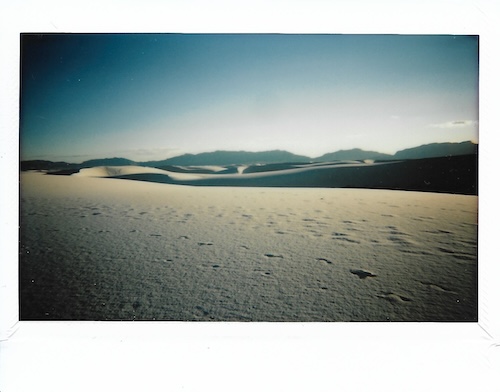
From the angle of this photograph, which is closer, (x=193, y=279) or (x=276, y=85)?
(x=193, y=279)

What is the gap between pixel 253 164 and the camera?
1843 millimetres

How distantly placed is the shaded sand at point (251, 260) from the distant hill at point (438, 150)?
21cm

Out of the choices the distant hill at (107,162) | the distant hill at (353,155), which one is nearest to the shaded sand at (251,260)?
the distant hill at (107,162)

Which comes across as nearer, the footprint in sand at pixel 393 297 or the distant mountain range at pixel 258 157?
the footprint in sand at pixel 393 297

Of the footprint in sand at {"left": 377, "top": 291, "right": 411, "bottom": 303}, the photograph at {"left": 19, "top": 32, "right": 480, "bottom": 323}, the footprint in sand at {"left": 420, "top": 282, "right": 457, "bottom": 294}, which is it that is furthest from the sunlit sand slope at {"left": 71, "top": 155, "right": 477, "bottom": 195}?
the footprint in sand at {"left": 377, "top": 291, "right": 411, "bottom": 303}

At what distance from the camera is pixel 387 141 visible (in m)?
1.67

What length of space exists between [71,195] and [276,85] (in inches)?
49.7

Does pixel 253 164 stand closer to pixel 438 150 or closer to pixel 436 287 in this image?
pixel 438 150

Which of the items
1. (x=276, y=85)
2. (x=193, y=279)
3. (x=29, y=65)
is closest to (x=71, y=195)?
(x=29, y=65)

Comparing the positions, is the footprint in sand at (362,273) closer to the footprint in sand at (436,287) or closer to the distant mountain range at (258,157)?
the footprint in sand at (436,287)

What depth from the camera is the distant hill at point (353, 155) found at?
1720 millimetres

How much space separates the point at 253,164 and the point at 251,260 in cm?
56
